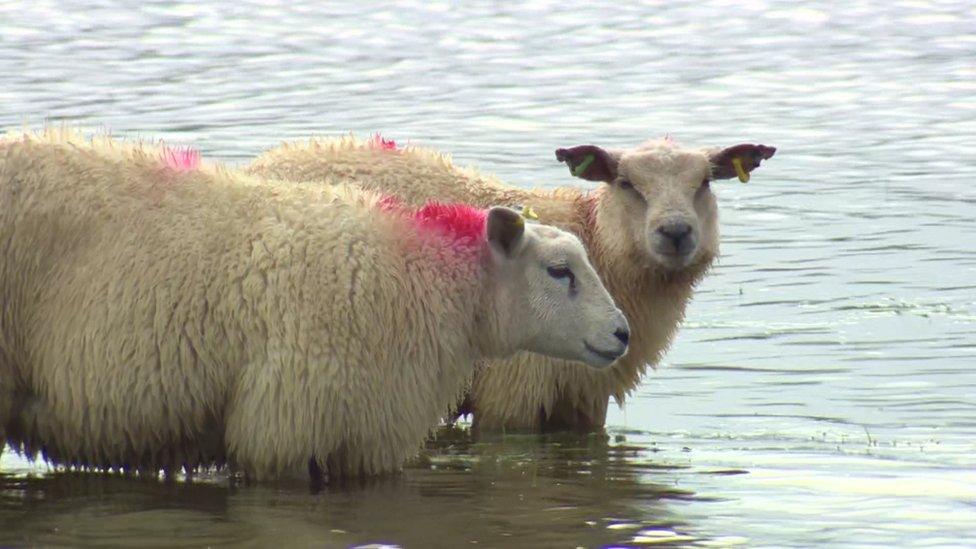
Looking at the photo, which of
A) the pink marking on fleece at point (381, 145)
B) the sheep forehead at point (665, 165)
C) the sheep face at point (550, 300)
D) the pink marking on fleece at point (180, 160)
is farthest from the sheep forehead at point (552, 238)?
the pink marking on fleece at point (381, 145)

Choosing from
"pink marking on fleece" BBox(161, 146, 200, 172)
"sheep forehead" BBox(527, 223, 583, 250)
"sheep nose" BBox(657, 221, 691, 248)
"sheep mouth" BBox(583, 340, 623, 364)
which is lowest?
"sheep mouth" BBox(583, 340, 623, 364)

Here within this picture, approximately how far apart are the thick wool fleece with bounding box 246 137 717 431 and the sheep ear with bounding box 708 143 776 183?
0.26 metres

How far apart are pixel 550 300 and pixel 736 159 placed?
7.96 ft

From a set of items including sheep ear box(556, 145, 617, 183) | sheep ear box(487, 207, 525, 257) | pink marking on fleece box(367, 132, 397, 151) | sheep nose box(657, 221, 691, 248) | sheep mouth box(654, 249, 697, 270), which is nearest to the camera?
sheep ear box(487, 207, 525, 257)

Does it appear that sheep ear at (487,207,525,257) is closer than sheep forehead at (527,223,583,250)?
Yes

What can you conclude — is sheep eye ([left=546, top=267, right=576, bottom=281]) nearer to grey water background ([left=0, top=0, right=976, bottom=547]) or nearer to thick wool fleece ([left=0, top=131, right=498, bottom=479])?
thick wool fleece ([left=0, top=131, right=498, bottom=479])

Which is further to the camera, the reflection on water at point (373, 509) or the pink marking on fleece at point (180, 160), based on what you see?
the pink marking on fleece at point (180, 160)

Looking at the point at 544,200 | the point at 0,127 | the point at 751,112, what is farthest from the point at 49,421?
the point at 751,112

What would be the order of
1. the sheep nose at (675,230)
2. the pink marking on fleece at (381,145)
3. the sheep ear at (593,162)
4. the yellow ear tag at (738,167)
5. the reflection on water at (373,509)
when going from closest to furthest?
the reflection on water at (373,509), the sheep nose at (675,230), the sheep ear at (593,162), the yellow ear tag at (738,167), the pink marking on fleece at (381,145)

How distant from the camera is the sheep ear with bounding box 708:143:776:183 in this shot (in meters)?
11.1

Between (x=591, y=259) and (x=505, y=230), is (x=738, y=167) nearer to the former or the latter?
(x=591, y=259)

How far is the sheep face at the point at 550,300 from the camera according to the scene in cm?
903

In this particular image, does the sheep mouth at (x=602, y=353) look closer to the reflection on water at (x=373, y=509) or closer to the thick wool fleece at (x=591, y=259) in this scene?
the reflection on water at (x=373, y=509)

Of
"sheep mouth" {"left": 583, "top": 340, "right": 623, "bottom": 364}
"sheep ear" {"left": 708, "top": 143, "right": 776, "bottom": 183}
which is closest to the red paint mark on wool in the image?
"sheep mouth" {"left": 583, "top": 340, "right": 623, "bottom": 364}
